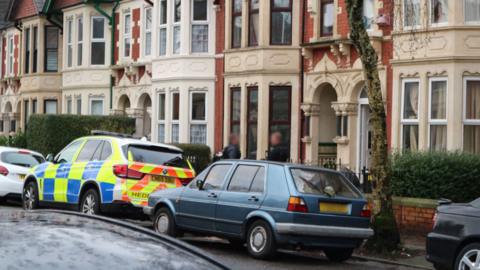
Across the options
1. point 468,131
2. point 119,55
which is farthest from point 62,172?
point 119,55

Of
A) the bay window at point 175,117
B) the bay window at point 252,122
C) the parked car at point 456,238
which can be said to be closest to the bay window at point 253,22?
the bay window at point 252,122

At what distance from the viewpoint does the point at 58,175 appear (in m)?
17.4

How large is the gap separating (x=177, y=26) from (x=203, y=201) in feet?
51.6

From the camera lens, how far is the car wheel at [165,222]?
579 inches

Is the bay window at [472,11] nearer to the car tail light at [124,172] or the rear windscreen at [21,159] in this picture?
the car tail light at [124,172]

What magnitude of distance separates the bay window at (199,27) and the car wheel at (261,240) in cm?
1600

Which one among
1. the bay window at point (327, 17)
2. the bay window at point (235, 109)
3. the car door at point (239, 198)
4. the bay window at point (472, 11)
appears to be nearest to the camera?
the car door at point (239, 198)

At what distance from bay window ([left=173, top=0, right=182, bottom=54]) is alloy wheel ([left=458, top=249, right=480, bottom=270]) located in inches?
751

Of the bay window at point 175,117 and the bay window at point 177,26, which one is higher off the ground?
the bay window at point 177,26

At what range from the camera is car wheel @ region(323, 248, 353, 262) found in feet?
44.5

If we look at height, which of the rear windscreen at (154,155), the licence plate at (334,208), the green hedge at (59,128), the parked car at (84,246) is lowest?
the licence plate at (334,208)

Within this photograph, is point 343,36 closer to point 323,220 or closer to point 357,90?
point 357,90

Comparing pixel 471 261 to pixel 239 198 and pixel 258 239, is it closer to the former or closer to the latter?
pixel 258 239

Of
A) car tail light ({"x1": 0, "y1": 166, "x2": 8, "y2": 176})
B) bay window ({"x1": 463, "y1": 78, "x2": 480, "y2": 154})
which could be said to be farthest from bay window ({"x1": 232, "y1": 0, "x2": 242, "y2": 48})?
car tail light ({"x1": 0, "y1": 166, "x2": 8, "y2": 176})
